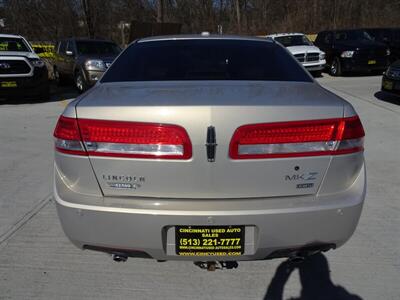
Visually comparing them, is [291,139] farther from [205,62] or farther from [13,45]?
[13,45]

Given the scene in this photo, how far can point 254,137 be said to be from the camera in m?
2.30

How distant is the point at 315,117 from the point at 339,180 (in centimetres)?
38

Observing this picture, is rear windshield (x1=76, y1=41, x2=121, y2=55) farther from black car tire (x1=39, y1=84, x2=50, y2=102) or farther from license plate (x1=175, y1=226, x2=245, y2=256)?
license plate (x1=175, y1=226, x2=245, y2=256)

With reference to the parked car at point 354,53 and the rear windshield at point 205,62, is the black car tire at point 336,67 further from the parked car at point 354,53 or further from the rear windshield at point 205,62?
the rear windshield at point 205,62

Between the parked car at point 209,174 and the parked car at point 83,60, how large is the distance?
32.8 ft

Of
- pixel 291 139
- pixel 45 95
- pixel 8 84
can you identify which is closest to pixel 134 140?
pixel 291 139

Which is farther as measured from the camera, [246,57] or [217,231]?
[246,57]

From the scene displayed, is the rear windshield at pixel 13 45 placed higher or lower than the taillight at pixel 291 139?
lower

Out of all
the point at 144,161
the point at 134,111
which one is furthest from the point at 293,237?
the point at 134,111

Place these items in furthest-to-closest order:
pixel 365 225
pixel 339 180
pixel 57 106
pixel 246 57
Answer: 1. pixel 57 106
2. pixel 365 225
3. pixel 246 57
4. pixel 339 180

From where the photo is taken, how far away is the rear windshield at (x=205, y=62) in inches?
127

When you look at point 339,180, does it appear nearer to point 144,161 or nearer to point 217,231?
point 217,231

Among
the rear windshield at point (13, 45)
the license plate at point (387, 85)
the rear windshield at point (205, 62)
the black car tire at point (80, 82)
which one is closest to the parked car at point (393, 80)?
the license plate at point (387, 85)

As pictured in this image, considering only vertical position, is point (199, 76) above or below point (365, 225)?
above
